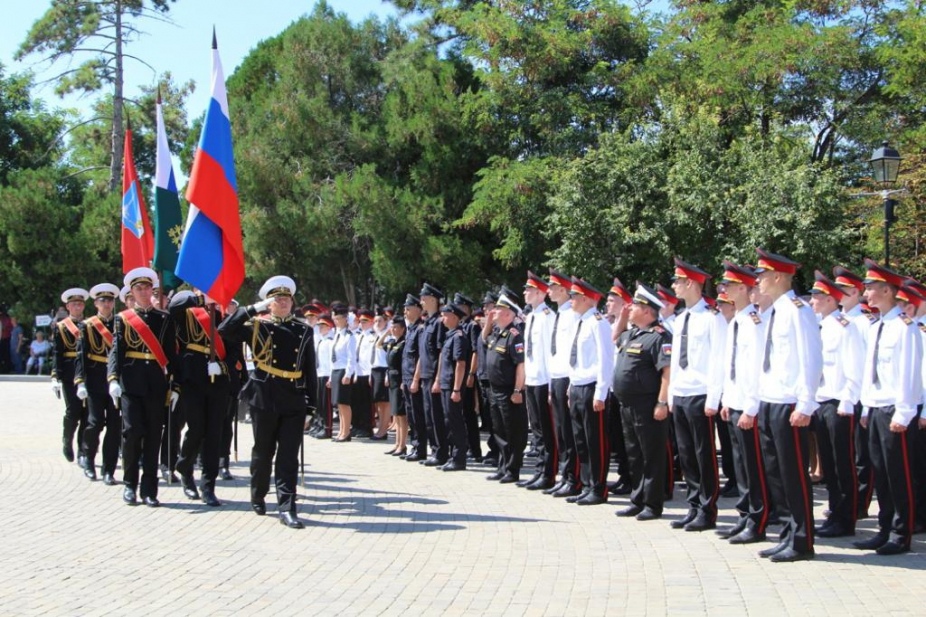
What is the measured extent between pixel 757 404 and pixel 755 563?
48.8 inches

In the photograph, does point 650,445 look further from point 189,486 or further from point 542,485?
point 189,486

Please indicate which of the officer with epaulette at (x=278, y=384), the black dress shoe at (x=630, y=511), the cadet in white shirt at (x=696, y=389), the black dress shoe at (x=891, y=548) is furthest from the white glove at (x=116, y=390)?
the black dress shoe at (x=891, y=548)

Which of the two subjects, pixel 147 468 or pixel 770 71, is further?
pixel 770 71

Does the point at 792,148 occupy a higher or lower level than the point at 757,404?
higher

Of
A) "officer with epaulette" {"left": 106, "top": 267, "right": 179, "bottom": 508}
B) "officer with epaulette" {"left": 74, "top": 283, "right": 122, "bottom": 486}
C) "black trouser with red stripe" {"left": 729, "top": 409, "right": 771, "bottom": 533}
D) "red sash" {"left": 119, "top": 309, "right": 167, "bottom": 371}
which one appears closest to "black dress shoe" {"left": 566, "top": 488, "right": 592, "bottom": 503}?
"black trouser with red stripe" {"left": 729, "top": 409, "right": 771, "bottom": 533}

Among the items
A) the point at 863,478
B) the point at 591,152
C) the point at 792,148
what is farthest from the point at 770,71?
the point at 863,478

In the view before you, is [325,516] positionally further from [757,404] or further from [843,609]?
[843,609]

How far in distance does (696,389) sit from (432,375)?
5078 millimetres

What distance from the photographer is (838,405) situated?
28.7 feet

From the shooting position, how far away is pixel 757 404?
7762 mm

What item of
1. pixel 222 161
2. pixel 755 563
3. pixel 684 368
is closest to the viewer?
pixel 755 563

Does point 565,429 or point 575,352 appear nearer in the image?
point 575,352

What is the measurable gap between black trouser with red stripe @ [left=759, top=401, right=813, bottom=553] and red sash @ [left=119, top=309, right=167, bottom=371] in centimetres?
599

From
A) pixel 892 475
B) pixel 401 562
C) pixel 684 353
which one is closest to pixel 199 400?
pixel 401 562
